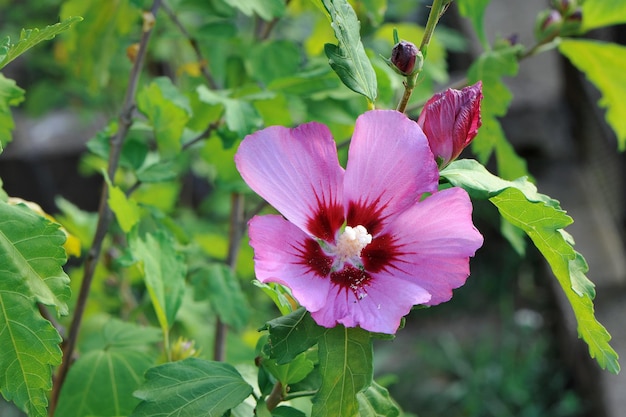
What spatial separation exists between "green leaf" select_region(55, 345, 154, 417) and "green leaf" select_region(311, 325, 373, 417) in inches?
13.5

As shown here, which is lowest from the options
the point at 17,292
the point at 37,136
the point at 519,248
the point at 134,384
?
the point at 37,136

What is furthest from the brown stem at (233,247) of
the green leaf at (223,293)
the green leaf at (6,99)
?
the green leaf at (6,99)

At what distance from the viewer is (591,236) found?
2.86 m

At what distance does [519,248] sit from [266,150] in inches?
15.5

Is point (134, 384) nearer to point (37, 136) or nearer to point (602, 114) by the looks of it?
point (602, 114)

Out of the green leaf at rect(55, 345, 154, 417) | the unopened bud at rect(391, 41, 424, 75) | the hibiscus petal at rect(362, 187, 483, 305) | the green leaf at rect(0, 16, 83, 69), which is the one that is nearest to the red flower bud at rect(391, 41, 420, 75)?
the unopened bud at rect(391, 41, 424, 75)

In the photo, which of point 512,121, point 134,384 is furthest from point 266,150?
point 512,121

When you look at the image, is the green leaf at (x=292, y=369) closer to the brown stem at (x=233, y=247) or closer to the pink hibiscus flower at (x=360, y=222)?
the pink hibiscus flower at (x=360, y=222)

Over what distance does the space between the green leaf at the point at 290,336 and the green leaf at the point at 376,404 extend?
88 millimetres

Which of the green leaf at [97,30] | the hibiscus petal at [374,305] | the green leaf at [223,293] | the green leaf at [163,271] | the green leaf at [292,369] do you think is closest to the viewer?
the hibiscus petal at [374,305]

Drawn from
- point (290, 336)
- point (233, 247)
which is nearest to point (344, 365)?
point (290, 336)

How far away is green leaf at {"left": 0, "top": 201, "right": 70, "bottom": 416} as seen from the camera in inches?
23.1

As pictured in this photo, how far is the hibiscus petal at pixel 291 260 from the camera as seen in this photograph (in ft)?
1.73

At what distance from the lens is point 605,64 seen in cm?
102
